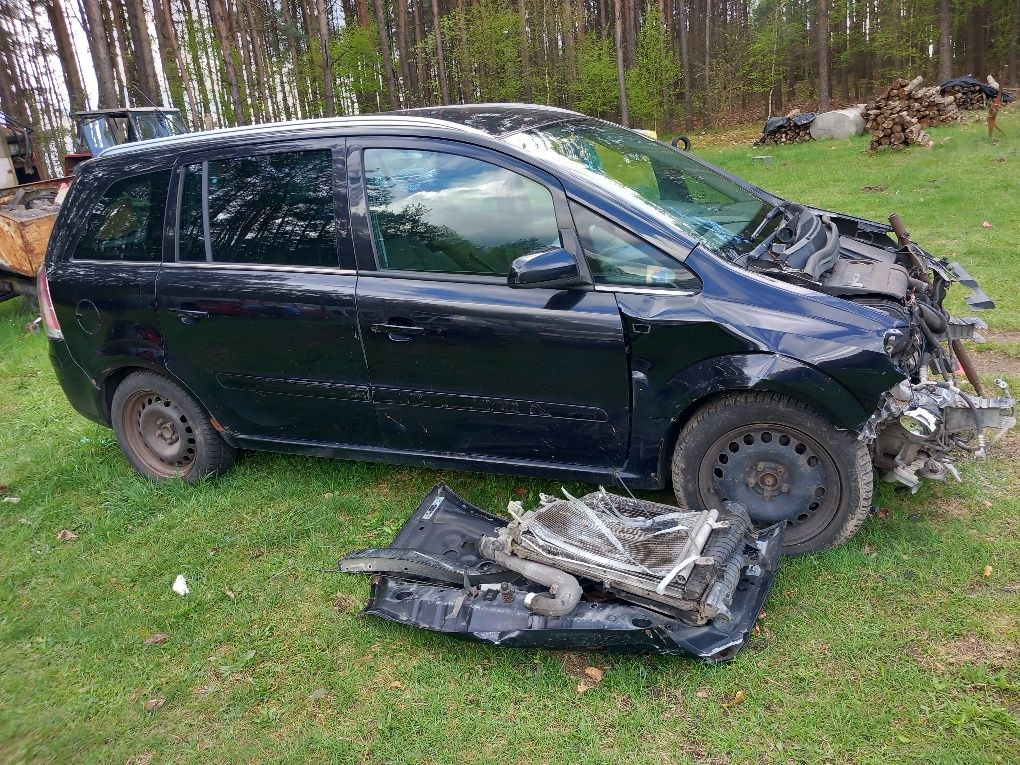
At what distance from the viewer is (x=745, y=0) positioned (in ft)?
110

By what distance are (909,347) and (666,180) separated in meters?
1.44

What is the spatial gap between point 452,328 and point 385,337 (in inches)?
14.6

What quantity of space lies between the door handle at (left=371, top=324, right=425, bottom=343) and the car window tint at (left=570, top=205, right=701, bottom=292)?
33.9 inches

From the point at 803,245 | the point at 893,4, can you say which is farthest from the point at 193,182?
the point at 893,4

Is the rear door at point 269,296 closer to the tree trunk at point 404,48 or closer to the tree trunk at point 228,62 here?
the tree trunk at point 228,62

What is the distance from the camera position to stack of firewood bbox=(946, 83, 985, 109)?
1691cm

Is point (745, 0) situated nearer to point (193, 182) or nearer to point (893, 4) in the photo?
point (893, 4)

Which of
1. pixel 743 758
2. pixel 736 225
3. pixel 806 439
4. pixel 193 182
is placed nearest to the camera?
pixel 743 758

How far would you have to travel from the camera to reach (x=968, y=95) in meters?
17.0

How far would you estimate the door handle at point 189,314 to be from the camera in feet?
13.4

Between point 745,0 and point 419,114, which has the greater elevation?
point 745,0

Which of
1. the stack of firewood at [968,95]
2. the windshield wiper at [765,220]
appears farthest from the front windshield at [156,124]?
the stack of firewood at [968,95]

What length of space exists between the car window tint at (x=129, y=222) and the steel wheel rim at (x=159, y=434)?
2.74 ft

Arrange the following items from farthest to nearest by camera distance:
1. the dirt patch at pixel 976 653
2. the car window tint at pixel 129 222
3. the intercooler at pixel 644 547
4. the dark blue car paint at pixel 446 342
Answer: the car window tint at pixel 129 222 → the dark blue car paint at pixel 446 342 → the intercooler at pixel 644 547 → the dirt patch at pixel 976 653
